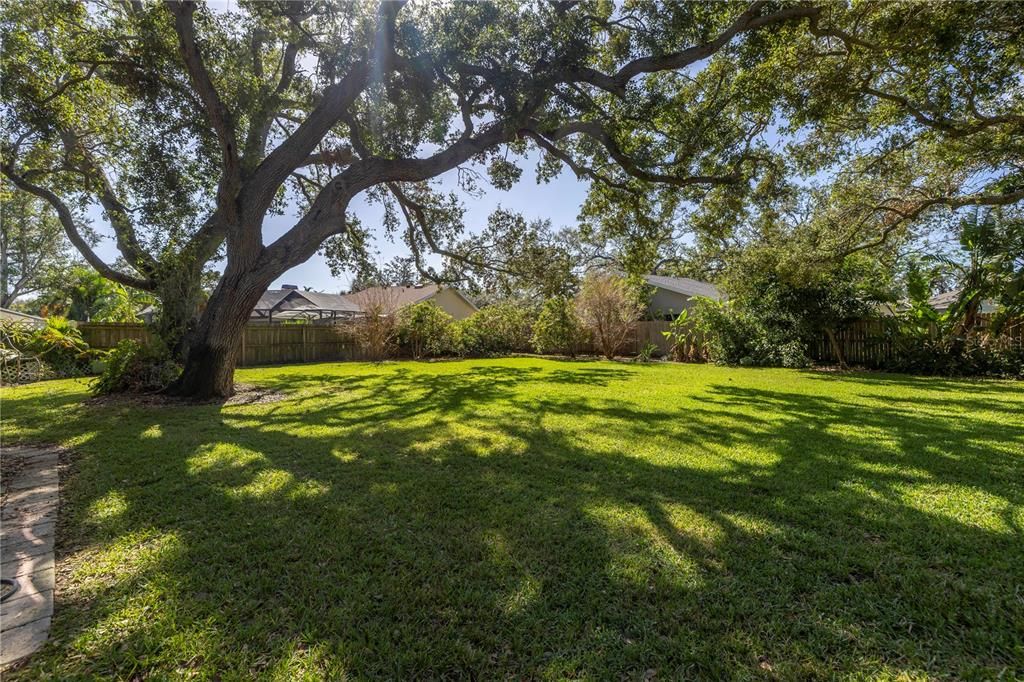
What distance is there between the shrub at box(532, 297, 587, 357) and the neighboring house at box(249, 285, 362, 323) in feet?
27.2

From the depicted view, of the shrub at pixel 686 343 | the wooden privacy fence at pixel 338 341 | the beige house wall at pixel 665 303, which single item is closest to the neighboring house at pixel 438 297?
the wooden privacy fence at pixel 338 341

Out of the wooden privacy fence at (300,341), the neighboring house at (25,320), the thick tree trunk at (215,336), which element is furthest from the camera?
the wooden privacy fence at (300,341)

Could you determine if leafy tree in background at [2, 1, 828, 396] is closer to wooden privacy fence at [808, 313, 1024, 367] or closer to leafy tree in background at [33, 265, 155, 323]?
leafy tree in background at [33, 265, 155, 323]

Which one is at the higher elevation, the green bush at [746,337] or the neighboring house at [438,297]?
the neighboring house at [438,297]

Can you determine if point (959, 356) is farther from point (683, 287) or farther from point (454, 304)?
point (454, 304)

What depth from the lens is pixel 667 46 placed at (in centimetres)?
662

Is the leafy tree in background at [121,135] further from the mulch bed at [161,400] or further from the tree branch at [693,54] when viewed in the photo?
the tree branch at [693,54]

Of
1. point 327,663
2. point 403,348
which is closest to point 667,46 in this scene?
point 327,663

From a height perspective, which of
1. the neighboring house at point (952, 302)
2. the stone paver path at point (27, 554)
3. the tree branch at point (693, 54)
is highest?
the tree branch at point (693, 54)

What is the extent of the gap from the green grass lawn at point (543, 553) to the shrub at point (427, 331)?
11.4 meters

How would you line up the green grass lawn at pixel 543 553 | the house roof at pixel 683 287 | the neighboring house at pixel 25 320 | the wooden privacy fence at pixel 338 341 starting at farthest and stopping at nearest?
the house roof at pixel 683 287, the wooden privacy fence at pixel 338 341, the neighboring house at pixel 25 320, the green grass lawn at pixel 543 553

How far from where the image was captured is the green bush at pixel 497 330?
1795 cm

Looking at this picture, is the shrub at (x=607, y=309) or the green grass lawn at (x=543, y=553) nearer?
the green grass lawn at (x=543, y=553)

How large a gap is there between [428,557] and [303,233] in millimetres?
6546
